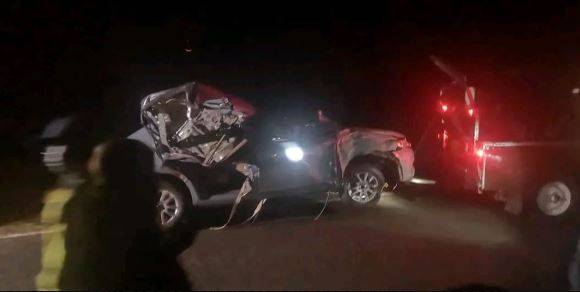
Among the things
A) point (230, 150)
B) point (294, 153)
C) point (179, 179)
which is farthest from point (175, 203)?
point (294, 153)

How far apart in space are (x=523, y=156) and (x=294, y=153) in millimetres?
3440

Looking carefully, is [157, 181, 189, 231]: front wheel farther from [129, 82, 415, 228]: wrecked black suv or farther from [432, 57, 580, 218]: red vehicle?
[432, 57, 580, 218]: red vehicle

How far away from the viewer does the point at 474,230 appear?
8.09 metres

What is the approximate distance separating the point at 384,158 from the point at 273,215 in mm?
2086

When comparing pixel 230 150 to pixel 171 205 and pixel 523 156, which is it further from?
pixel 523 156

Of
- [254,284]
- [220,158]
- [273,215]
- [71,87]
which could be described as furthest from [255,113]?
[71,87]

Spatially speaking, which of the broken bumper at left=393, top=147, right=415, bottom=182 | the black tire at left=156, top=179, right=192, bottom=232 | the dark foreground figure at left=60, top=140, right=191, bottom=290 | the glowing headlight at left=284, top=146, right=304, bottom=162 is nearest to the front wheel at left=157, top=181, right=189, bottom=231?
the black tire at left=156, top=179, right=192, bottom=232

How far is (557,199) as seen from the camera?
349 inches

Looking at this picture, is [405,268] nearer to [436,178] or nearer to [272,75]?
[436,178]

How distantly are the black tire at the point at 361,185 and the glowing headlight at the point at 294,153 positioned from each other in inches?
42.4

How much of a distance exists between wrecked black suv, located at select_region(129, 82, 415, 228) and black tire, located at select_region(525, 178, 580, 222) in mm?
2916

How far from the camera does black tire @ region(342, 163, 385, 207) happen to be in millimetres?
9422

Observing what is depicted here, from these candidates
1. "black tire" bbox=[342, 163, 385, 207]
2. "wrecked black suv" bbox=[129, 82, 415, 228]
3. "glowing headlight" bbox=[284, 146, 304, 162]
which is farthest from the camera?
"black tire" bbox=[342, 163, 385, 207]

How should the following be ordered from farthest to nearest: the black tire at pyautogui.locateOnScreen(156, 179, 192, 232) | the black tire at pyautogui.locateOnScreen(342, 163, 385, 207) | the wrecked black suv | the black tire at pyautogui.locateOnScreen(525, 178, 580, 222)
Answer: the black tire at pyautogui.locateOnScreen(342, 163, 385, 207) < the black tire at pyautogui.locateOnScreen(525, 178, 580, 222) < the wrecked black suv < the black tire at pyautogui.locateOnScreen(156, 179, 192, 232)
